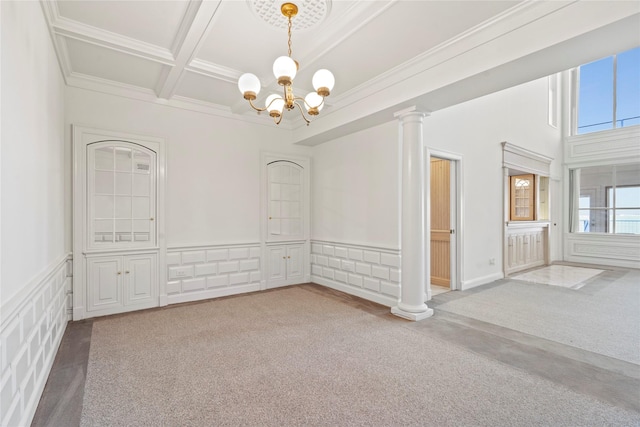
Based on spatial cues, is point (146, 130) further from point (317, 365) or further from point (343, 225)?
point (317, 365)

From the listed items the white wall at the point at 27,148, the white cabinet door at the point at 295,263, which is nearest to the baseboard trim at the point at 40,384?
the white wall at the point at 27,148

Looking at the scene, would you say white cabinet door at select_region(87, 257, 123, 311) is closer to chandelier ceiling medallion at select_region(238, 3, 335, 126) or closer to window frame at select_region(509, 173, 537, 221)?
chandelier ceiling medallion at select_region(238, 3, 335, 126)

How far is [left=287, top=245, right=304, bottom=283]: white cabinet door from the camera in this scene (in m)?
5.41

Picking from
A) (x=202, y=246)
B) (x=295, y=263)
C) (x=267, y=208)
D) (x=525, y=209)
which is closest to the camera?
(x=202, y=246)

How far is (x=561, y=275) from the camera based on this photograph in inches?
246

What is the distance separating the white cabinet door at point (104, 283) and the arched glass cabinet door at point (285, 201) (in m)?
2.17

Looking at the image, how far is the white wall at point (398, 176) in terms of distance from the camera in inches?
172

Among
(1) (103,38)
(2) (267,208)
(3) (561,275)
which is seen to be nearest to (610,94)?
(3) (561,275)

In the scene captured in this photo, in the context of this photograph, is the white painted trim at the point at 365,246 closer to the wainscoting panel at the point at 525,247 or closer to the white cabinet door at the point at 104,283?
the white cabinet door at the point at 104,283

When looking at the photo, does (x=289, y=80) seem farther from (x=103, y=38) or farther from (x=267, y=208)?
(x=267, y=208)

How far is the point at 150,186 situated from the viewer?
4.18 metres

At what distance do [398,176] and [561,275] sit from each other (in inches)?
184

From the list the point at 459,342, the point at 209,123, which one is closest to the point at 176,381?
the point at 459,342

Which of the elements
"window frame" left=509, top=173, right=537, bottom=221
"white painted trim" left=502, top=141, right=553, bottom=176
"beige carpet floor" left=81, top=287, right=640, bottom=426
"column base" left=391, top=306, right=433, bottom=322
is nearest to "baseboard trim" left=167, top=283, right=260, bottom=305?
"beige carpet floor" left=81, top=287, right=640, bottom=426
